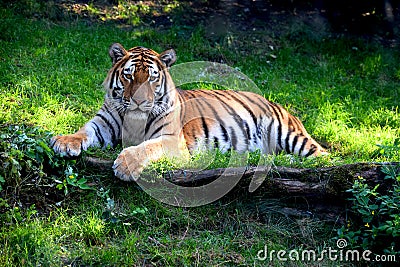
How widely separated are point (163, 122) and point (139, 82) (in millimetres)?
438

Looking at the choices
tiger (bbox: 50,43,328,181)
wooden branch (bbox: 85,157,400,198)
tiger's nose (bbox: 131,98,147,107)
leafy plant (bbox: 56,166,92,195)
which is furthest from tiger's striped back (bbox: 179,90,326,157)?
leafy plant (bbox: 56,166,92,195)

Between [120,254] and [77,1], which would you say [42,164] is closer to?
[120,254]

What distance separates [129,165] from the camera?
459cm

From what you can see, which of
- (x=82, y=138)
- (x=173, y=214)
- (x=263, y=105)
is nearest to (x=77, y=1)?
(x=263, y=105)

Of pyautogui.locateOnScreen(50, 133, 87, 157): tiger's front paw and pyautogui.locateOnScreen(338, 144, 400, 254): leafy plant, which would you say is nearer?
pyautogui.locateOnScreen(338, 144, 400, 254): leafy plant

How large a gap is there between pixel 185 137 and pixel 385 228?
2.12 metres

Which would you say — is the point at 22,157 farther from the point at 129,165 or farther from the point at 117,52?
the point at 117,52

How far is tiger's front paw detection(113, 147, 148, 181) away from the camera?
4580mm

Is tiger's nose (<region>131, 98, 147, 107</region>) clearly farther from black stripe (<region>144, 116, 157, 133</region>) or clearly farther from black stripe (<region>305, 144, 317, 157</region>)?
black stripe (<region>305, 144, 317, 157</region>)

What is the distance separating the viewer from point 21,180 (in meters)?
4.48

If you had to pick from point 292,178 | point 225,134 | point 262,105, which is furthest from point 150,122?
point 262,105

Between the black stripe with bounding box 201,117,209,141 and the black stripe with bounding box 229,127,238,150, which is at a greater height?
the black stripe with bounding box 201,117,209,141

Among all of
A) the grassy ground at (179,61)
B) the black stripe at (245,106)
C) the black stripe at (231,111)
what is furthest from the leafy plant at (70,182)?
the black stripe at (245,106)

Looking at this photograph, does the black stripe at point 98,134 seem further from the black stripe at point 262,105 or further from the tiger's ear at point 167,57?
the black stripe at point 262,105
